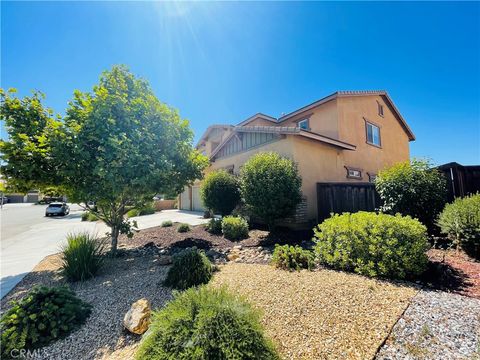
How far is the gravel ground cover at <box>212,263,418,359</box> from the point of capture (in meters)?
2.24

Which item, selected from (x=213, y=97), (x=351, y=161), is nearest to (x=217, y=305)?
(x=213, y=97)

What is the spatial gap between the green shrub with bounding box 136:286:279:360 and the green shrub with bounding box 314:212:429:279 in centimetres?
298

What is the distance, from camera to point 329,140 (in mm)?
10312

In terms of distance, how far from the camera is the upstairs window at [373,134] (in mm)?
14359

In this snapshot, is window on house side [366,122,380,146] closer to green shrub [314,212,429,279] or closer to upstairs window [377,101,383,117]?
upstairs window [377,101,383,117]

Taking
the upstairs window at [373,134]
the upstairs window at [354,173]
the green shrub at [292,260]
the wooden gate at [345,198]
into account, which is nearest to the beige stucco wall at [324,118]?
the upstairs window at [354,173]

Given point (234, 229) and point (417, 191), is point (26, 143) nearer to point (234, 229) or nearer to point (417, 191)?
point (234, 229)

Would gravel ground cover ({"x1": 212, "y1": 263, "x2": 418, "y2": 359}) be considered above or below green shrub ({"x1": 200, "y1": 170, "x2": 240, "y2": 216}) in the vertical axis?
below

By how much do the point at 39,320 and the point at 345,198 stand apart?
9.57 metres

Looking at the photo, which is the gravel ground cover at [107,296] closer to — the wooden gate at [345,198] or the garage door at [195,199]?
the wooden gate at [345,198]

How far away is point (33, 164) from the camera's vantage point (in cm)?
522

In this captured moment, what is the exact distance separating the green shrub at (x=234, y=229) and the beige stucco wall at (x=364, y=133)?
314 inches

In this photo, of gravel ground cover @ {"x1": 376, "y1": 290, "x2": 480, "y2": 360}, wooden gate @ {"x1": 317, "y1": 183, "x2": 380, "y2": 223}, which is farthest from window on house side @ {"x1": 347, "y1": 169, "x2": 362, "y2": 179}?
gravel ground cover @ {"x1": 376, "y1": 290, "x2": 480, "y2": 360}

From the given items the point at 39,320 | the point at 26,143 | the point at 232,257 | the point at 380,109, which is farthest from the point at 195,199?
the point at 380,109
